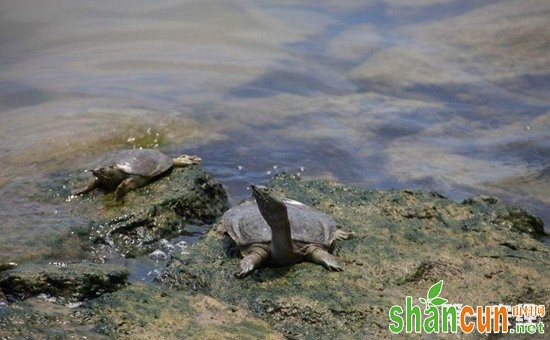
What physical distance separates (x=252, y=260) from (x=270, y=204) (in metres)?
0.42

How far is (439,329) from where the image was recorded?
14.2 ft

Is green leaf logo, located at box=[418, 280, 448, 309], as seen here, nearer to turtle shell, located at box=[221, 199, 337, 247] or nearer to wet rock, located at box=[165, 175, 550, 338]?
wet rock, located at box=[165, 175, 550, 338]

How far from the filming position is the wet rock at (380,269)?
443cm

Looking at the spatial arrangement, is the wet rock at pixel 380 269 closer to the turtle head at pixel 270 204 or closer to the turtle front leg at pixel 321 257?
the turtle front leg at pixel 321 257

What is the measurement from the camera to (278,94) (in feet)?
34.5

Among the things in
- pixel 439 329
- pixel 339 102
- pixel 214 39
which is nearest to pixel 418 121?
pixel 339 102

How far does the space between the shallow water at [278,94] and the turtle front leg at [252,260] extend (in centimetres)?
150

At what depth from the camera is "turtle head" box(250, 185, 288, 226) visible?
461 centimetres

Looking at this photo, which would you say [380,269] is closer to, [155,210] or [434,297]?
[434,297]

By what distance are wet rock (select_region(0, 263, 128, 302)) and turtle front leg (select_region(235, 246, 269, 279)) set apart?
2.40 ft

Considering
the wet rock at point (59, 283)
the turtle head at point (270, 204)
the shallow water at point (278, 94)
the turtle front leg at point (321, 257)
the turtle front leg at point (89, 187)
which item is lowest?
the shallow water at point (278, 94)

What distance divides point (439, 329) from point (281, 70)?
7.34m

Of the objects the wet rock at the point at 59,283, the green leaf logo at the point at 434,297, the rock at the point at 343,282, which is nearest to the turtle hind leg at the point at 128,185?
the rock at the point at 343,282

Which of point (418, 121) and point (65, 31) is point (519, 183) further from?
point (65, 31)
